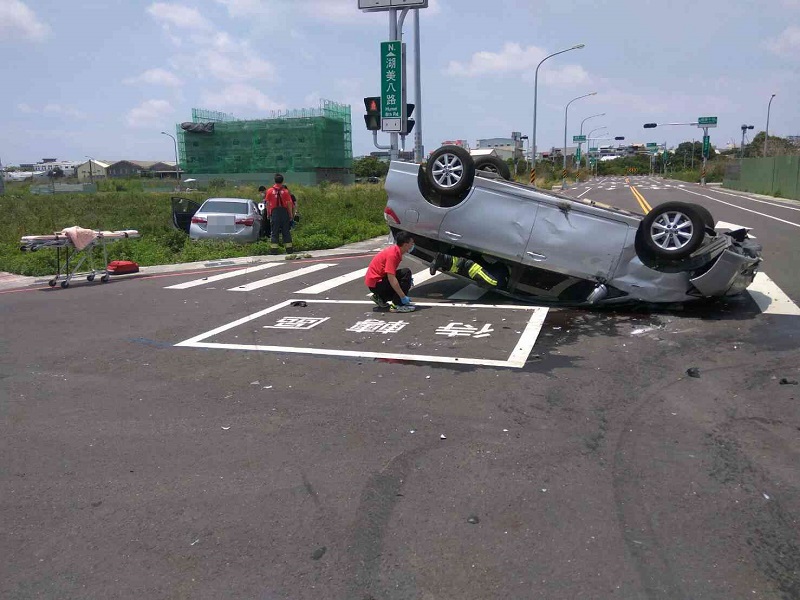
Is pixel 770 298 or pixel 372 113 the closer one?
pixel 770 298

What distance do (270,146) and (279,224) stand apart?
291 feet

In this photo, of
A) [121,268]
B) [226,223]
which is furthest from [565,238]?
[226,223]

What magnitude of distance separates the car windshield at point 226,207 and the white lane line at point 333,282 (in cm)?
547

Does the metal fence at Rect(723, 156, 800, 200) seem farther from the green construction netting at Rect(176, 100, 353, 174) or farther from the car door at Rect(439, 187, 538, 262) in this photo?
the green construction netting at Rect(176, 100, 353, 174)

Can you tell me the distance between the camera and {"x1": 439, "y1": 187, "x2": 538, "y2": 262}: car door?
9.28 m

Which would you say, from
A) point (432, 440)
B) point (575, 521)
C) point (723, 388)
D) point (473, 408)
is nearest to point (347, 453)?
point (432, 440)

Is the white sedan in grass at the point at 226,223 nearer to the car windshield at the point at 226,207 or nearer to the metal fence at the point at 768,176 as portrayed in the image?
the car windshield at the point at 226,207

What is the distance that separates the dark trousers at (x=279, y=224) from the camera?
17062 mm

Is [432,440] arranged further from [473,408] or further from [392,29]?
[392,29]

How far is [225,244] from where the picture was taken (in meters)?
17.8

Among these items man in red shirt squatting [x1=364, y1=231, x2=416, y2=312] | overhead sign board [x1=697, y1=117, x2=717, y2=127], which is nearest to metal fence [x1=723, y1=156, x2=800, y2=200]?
overhead sign board [x1=697, y1=117, x2=717, y2=127]

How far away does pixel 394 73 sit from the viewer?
16.1 metres

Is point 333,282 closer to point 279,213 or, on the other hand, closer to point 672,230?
point 279,213

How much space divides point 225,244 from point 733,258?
506 inches
